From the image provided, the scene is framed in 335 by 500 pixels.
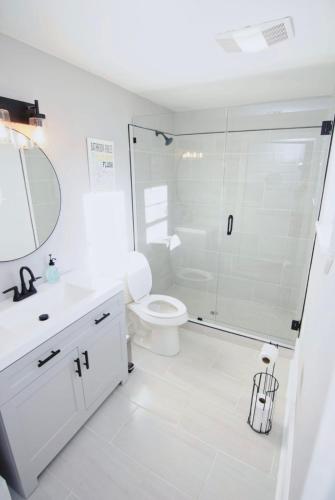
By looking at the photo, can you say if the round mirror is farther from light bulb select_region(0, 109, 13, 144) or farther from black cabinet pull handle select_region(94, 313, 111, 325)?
black cabinet pull handle select_region(94, 313, 111, 325)

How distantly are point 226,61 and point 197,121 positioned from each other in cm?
130

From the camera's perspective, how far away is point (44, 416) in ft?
4.40

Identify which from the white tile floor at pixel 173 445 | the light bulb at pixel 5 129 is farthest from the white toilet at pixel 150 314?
the light bulb at pixel 5 129

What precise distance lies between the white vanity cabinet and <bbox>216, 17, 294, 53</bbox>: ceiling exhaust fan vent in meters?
1.68

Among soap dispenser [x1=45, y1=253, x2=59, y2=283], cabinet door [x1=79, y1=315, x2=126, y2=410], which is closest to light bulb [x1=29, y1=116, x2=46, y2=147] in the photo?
soap dispenser [x1=45, y1=253, x2=59, y2=283]

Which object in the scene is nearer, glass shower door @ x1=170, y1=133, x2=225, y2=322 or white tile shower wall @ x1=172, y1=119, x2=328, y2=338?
white tile shower wall @ x1=172, y1=119, x2=328, y2=338

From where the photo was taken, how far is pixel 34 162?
161 cm

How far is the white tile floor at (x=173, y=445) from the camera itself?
1366mm

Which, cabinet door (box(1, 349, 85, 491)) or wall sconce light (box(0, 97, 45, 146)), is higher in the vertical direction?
wall sconce light (box(0, 97, 45, 146))

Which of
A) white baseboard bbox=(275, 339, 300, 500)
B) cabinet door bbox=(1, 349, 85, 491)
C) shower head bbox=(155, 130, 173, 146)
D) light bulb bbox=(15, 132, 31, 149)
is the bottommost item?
white baseboard bbox=(275, 339, 300, 500)

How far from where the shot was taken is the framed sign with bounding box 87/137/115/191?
6.44 ft

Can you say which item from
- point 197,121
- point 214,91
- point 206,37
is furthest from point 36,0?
point 197,121

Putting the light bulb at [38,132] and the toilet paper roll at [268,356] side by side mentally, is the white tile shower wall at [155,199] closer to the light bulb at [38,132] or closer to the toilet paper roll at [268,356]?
the light bulb at [38,132]

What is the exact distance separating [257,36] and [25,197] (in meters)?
1.63
